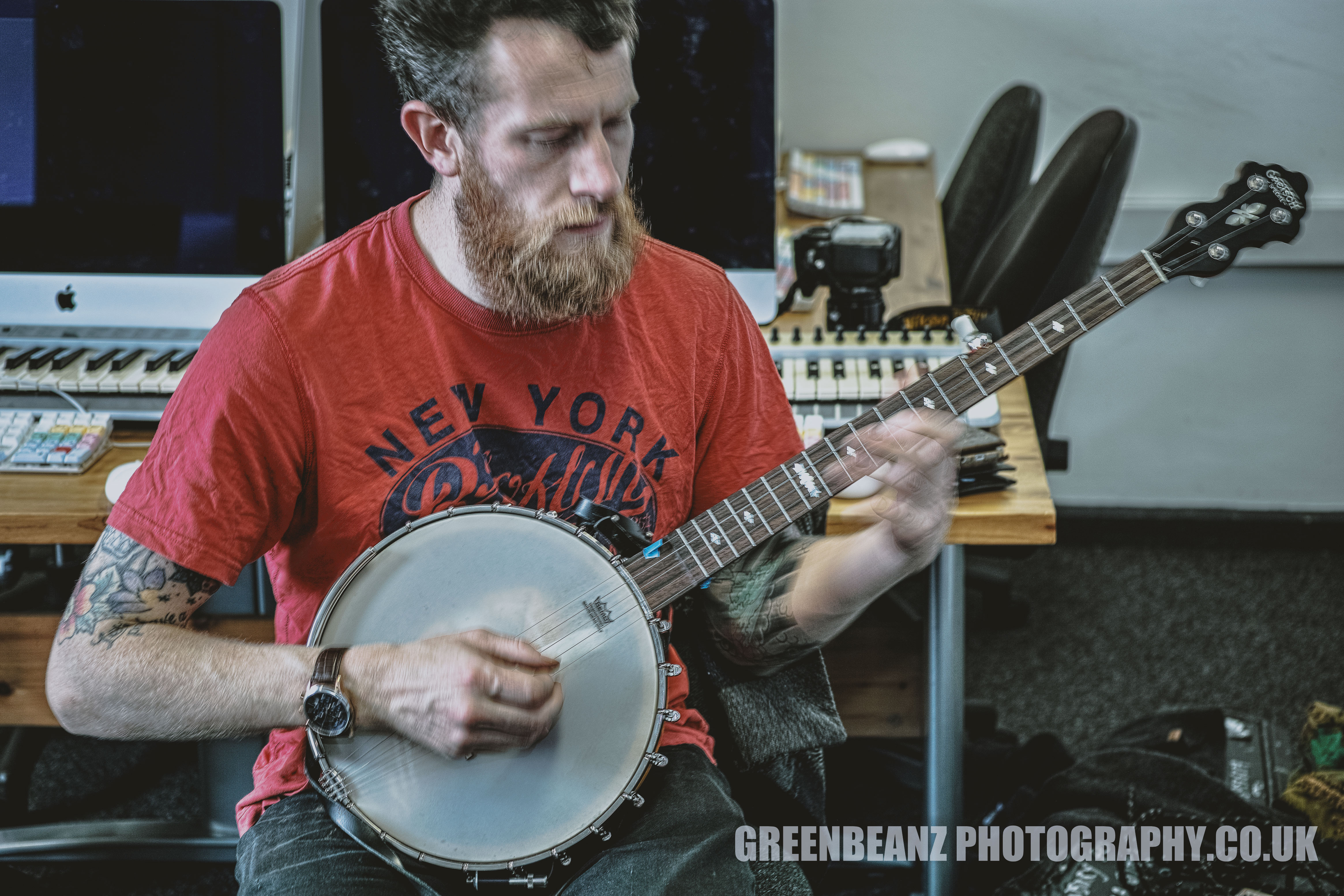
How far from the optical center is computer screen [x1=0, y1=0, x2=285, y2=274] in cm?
180

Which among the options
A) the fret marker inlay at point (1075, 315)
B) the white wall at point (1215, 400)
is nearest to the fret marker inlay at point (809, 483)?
the fret marker inlay at point (1075, 315)

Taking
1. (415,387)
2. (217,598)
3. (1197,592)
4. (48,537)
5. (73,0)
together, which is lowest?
(1197,592)

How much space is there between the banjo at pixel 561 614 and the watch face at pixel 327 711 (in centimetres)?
3

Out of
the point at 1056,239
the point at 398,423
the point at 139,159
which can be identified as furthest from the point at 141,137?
the point at 1056,239

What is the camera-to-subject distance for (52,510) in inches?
58.9

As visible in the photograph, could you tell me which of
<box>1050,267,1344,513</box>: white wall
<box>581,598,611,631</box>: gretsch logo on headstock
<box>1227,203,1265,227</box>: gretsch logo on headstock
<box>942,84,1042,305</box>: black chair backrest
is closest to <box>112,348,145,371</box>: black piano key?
<box>581,598,611,631</box>: gretsch logo on headstock

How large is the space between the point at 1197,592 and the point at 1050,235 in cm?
125

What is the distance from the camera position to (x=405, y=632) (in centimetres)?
118

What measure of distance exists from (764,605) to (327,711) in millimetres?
505

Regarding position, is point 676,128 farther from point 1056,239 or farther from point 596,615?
point 596,615

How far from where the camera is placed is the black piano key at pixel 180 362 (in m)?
1.75

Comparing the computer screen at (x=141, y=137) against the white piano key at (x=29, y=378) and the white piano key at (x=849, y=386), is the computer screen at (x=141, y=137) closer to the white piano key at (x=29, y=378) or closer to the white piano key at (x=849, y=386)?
the white piano key at (x=29, y=378)

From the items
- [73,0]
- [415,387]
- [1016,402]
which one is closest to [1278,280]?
[1016,402]

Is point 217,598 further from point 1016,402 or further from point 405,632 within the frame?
point 1016,402
